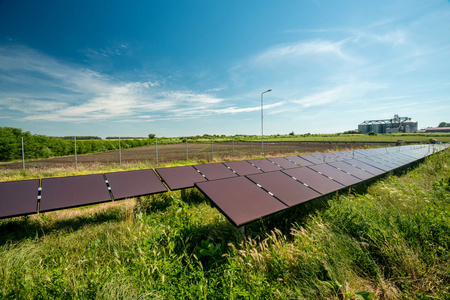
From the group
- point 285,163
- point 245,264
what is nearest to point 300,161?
point 285,163

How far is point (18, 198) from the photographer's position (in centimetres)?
479

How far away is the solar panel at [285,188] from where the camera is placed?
4.15 m

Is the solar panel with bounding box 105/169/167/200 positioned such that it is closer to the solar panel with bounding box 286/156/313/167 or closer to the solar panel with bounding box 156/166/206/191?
the solar panel with bounding box 156/166/206/191

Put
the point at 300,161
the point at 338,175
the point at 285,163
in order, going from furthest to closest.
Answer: the point at 300,161 → the point at 285,163 → the point at 338,175

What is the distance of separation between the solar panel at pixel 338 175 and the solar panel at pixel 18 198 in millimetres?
8319

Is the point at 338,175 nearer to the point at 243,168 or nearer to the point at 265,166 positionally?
the point at 265,166

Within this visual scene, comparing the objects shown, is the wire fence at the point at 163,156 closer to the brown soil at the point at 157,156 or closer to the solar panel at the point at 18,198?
the brown soil at the point at 157,156

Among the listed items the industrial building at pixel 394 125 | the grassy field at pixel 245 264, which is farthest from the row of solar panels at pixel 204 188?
the industrial building at pixel 394 125

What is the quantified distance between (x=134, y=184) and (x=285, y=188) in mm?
4794

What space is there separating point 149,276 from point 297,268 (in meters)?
2.26

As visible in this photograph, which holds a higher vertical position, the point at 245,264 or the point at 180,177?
the point at 180,177

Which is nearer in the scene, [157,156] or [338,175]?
[338,175]

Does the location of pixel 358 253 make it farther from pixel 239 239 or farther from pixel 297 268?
pixel 239 239

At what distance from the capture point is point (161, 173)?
24.2 ft
